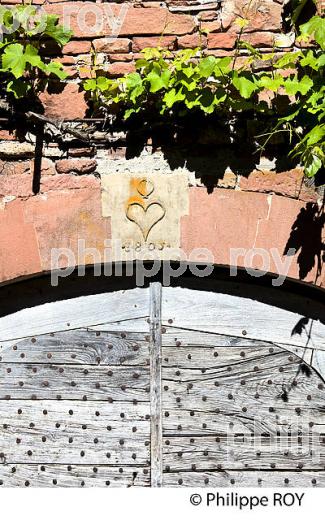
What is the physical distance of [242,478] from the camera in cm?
340

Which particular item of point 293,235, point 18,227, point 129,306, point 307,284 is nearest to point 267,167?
point 293,235

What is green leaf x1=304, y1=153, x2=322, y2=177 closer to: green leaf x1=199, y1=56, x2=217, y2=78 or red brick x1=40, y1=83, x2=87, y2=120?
green leaf x1=199, y1=56, x2=217, y2=78

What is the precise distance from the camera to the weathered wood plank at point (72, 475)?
3402 mm

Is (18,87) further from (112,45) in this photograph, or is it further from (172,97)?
(172,97)

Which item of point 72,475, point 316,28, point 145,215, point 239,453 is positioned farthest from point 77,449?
point 316,28

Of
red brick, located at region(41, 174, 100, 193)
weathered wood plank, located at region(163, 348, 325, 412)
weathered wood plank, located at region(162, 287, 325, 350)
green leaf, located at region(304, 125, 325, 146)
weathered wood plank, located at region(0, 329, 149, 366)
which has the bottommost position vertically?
weathered wood plank, located at region(163, 348, 325, 412)

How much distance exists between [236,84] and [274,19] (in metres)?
0.42

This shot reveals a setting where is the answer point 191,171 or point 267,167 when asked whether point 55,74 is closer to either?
point 191,171

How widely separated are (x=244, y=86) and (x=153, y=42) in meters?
0.48

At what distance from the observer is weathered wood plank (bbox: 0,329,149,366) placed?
11.2ft

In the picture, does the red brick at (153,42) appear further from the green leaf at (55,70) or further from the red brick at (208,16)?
the green leaf at (55,70)

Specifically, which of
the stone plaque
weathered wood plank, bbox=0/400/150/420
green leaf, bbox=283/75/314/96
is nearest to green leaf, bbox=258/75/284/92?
green leaf, bbox=283/75/314/96

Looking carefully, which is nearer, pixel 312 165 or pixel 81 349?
pixel 312 165

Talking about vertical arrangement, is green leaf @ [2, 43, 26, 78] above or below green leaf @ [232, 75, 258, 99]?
above
